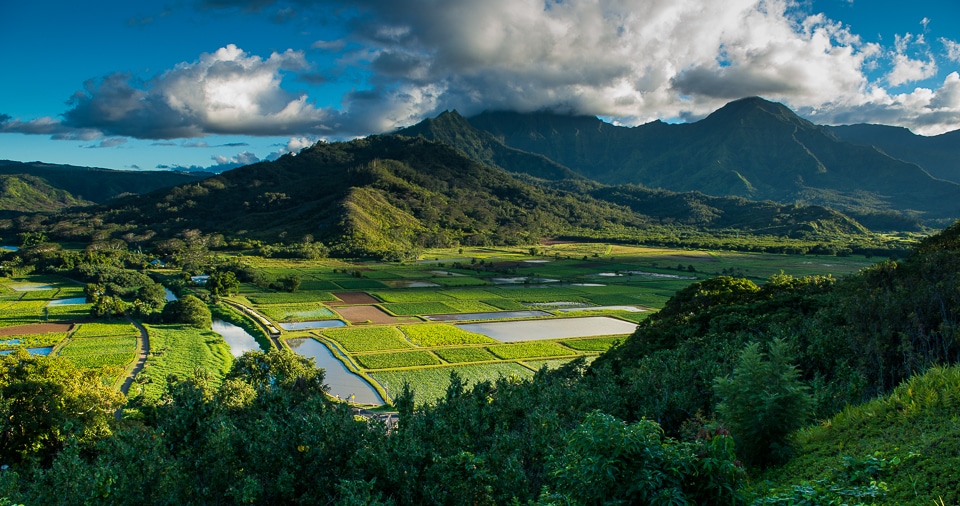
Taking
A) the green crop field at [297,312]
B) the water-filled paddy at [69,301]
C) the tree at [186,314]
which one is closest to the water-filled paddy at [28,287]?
the water-filled paddy at [69,301]

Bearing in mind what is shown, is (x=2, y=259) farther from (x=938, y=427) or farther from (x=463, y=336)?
(x=938, y=427)

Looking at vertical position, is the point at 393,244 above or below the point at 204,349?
above

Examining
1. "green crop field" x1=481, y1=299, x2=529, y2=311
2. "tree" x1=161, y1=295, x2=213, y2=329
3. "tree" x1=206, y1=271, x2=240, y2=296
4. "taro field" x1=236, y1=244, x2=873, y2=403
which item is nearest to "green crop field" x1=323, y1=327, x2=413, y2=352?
"taro field" x1=236, y1=244, x2=873, y2=403

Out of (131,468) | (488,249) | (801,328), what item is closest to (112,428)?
(131,468)

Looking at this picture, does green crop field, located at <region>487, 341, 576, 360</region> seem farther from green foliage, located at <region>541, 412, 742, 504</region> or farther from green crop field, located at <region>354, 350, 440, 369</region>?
green foliage, located at <region>541, 412, 742, 504</region>

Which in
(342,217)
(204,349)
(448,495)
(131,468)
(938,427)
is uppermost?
(342,217)

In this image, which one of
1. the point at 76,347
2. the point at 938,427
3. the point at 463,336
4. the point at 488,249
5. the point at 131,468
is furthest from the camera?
the point at 488,249

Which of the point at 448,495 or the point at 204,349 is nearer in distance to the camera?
the point at 448,495
